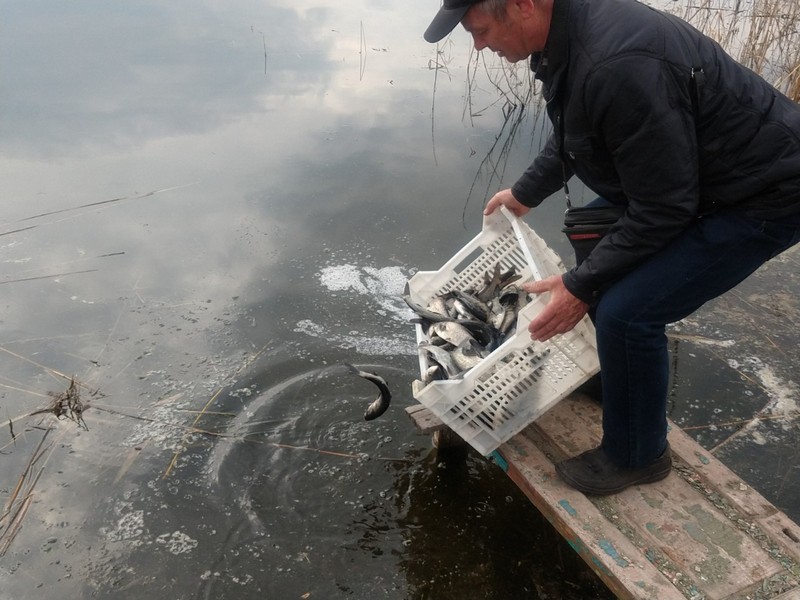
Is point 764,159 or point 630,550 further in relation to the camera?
point 630,550

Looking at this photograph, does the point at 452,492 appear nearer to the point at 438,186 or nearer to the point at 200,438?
the point at 200,438

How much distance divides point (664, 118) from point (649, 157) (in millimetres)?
123

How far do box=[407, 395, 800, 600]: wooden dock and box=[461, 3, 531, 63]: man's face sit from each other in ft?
5.46

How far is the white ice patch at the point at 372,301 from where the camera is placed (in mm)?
4164

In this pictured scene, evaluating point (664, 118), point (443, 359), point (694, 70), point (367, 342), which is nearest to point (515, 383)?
point (443, 359)

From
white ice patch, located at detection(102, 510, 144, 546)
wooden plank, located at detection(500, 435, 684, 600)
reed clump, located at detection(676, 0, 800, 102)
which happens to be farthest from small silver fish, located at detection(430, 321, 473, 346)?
reed clump, located at detection(676, 0, 800, 102)

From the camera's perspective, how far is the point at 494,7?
207cm

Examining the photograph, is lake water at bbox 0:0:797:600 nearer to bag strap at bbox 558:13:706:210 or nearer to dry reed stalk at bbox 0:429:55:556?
dry reed stalk at bbox 0:429:55:556

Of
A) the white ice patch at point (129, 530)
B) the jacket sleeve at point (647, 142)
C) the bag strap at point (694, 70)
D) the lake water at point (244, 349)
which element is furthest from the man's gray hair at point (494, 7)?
the white ice patch at point (129, 530)

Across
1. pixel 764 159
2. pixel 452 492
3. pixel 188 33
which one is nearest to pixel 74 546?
pixel 452 492

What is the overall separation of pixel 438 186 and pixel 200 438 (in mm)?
3793

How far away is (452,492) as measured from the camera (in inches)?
127

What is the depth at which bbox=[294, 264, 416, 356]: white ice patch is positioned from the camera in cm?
416

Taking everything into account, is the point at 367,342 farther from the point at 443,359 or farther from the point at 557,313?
the point at 557,313
